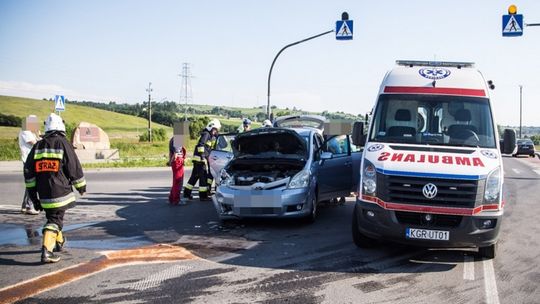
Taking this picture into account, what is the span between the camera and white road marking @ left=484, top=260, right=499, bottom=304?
542cm

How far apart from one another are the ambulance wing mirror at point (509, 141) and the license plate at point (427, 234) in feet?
6.34

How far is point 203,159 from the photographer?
39.3ft

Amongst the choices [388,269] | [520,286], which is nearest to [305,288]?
[388,269]

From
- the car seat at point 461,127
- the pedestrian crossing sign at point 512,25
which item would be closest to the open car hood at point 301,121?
the car seat at point 461,127

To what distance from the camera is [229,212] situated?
901cm

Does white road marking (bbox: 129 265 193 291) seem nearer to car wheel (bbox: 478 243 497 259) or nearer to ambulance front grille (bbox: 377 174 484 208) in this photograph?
ambulance front grille (bbox: 377 174 484 208)

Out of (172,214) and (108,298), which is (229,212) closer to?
(172,214)

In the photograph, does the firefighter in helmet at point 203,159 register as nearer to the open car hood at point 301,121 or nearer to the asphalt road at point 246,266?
the asphalt road at point 246,266

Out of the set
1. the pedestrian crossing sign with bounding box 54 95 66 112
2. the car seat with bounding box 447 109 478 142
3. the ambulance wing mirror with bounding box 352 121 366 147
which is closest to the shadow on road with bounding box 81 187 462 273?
the ambulance wing mirror with bounding box 352 121 366 147

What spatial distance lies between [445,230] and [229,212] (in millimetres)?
3899

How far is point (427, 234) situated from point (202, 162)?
659cm

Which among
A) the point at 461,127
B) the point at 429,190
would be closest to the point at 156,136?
the point at 461,127

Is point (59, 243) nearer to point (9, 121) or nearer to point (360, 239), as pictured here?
point (360, 239)

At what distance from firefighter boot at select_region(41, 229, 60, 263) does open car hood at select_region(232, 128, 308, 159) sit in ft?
14.2
